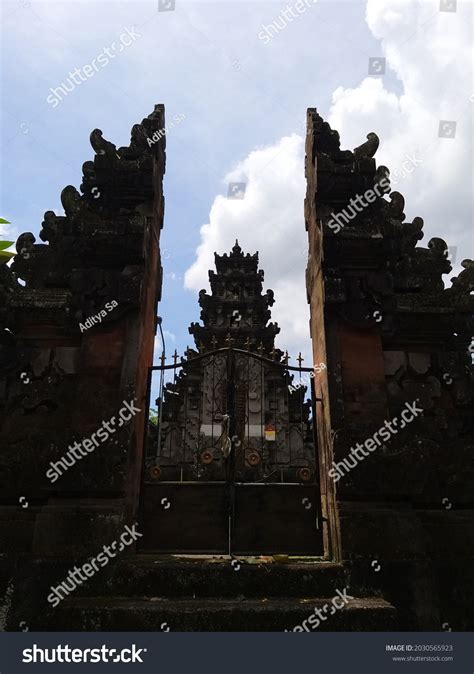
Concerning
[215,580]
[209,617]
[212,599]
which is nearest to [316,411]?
[215,580]

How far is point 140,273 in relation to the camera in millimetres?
5895

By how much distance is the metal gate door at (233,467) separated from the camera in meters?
6.63

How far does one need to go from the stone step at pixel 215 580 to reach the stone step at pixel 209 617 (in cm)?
43

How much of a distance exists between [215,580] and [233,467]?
171cm

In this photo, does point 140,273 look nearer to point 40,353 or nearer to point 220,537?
point 40,353

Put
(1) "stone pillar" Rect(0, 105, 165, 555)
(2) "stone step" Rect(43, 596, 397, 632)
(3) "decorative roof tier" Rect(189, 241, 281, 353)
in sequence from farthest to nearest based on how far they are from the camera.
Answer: (3) "decorative roof tier" Rect(189, 241, 281, 353), (1) "stone pillar" Rect(0, 105, 165, 555), (2) "stone step" Rect(43, 596, 397, 632)

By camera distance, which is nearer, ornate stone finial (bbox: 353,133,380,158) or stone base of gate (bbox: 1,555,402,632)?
stone base of gate (bbox: 1,555,402,632)

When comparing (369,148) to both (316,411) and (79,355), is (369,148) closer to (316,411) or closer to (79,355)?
(316,411)

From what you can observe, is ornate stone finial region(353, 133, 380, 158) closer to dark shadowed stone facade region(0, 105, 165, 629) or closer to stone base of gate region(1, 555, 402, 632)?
dark shadowed stone facade region(0, 105, 165, 629)

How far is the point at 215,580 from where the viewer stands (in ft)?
14.8

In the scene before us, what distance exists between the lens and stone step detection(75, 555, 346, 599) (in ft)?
14.6

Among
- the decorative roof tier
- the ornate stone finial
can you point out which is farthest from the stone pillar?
the decorative roof tier

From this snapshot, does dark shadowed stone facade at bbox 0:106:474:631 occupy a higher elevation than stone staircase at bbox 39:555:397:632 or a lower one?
higher

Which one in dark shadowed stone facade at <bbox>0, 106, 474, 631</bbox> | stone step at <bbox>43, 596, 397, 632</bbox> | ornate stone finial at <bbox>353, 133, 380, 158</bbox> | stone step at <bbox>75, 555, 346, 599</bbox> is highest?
ornate stone finial at <bbox>353, 133, 380, 158</bbox>
